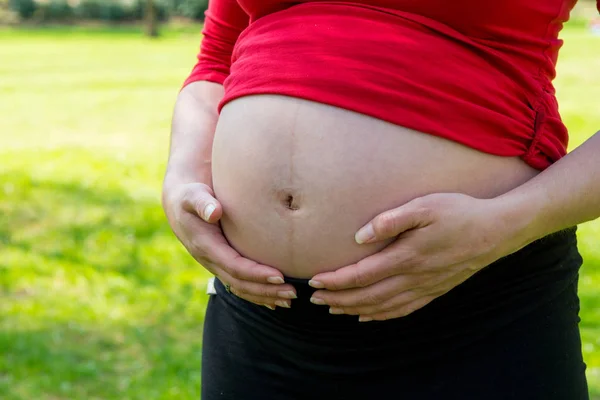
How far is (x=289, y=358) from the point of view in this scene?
137cm

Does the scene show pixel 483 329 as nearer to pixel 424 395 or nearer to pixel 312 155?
pixel 424 395

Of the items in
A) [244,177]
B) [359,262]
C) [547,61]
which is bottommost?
[359,262]

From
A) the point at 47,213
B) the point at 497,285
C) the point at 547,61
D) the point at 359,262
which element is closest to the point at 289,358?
the point at 359,262

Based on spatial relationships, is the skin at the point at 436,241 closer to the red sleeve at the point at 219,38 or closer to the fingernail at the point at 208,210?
the fingernail at the point at 208,210

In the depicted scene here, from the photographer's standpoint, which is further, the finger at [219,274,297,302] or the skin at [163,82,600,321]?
the finger at [219,274,297,302]

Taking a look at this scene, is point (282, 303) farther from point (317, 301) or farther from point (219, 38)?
point (219, 38)

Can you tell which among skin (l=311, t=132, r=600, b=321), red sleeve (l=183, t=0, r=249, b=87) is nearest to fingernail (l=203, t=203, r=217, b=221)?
skin (l=311, t=132, r=600, b=321)

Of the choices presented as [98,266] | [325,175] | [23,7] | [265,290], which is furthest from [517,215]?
[23,7]

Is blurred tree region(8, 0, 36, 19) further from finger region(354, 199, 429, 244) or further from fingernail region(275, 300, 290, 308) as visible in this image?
finger region(354, 199, 429, 244)

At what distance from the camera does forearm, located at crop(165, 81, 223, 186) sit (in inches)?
59.5

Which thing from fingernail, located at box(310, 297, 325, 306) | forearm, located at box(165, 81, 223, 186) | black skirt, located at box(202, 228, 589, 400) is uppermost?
forearm, located at box(165, 81, 223, 186)

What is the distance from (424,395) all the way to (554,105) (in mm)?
550

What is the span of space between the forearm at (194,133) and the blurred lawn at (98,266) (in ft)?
6.21

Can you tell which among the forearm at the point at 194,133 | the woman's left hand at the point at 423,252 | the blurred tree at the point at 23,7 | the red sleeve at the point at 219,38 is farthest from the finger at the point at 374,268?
the blurred tree at the point at 23,7
